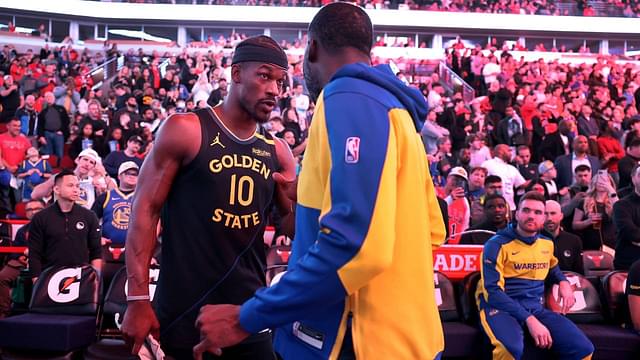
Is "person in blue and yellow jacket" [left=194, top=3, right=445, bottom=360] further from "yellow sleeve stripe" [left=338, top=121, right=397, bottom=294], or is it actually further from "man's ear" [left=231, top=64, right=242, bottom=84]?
"man's ear" [left=231, top=64, right=242, bottom=84]

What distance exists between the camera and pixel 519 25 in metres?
30.5

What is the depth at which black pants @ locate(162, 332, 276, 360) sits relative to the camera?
8.69ft

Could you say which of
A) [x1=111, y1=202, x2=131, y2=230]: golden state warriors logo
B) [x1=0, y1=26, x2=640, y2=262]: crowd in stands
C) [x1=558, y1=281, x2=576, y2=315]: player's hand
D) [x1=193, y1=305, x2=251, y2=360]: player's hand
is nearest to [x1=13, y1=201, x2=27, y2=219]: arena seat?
[x1=0, y1=26, x2=640, y2=262]: crowd in stands

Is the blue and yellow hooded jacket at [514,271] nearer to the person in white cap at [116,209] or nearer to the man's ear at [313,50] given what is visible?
the man's ear at [313,50]

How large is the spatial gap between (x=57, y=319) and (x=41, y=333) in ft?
0.57

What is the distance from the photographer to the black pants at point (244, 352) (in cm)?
265

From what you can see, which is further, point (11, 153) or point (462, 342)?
point (11, 153)

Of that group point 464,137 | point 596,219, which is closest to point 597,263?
point 596,219

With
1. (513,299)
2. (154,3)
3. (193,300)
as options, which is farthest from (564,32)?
(193,300)

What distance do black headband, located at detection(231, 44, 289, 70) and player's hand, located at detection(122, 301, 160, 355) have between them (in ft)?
3.76

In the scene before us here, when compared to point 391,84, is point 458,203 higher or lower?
lower

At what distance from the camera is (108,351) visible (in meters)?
5.03

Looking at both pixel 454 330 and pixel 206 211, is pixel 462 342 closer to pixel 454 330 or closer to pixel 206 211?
pixel 454 330

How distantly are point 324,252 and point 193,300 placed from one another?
124cm
